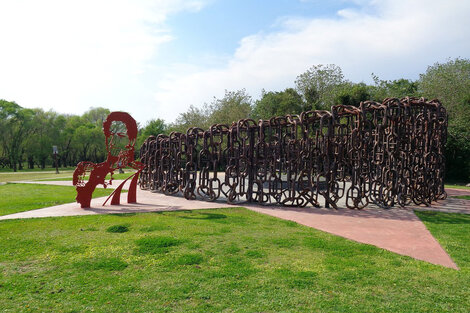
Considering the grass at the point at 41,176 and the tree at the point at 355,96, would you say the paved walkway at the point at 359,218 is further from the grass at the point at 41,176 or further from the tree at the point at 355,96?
the tree at the point at 355,96

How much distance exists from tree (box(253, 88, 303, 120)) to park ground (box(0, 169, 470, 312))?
89.3 feet

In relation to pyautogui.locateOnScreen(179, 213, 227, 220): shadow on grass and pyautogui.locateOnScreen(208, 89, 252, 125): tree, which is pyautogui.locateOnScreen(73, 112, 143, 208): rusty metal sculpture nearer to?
pyautogui.locateOnScreen(179, 213, 227, 220): shadow on grass

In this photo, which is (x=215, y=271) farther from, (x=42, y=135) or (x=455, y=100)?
(x=42, y=135)

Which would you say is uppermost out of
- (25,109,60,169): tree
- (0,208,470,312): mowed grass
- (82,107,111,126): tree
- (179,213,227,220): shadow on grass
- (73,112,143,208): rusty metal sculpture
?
(82,107,111,126): tree

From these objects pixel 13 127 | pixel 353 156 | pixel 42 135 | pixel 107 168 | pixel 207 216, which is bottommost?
pixel 207 216

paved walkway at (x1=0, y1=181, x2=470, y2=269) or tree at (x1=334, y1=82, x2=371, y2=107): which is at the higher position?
tree at (x1=334, y1=82, x2=371, y2=107)

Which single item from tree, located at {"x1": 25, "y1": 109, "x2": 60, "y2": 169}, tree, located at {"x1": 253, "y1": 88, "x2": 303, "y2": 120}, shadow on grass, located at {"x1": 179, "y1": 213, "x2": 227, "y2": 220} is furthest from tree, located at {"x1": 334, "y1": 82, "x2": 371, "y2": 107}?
tree, located at {"x1": 25, "y1": 109, "x2": 60, "y2": 169}

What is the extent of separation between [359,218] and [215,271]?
4871 mm

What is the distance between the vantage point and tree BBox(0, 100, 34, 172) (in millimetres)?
46234

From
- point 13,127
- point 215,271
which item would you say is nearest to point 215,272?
point 215,271

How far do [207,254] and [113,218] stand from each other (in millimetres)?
3768

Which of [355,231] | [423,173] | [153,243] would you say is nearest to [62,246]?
[153,243]

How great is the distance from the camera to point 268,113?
120ft

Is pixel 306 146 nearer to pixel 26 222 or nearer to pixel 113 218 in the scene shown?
pixel 113 218
